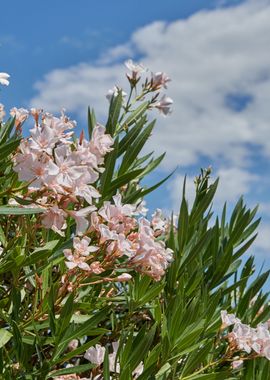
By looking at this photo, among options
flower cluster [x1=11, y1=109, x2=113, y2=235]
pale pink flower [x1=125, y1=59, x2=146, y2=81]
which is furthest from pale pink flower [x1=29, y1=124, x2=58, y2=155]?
pale pink flower [x1=125, y1=59, x2=146, y2=81]

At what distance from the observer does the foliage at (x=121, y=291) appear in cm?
174

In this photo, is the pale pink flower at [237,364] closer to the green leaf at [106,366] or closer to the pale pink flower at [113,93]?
the green leaf at [106,366]

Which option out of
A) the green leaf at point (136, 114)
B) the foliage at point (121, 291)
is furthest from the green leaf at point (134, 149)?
the green leaf at point (136, 114)

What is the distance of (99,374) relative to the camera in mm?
2049

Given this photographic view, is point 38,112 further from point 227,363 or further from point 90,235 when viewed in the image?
point 227,363

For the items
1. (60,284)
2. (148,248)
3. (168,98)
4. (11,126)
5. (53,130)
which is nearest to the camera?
(53,130)

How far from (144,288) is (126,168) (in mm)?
403

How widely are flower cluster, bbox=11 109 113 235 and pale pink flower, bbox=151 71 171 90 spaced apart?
108 centimetres

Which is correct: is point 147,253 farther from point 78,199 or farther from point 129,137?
point 129,137

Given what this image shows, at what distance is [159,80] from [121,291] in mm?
848

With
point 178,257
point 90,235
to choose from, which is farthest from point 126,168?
point 90,235

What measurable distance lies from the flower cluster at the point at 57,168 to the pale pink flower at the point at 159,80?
1083 mm

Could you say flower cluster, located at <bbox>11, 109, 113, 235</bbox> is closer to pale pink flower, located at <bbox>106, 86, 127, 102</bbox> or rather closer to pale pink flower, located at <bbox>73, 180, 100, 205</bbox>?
pale pink flower, located at <bbox>73, 180, 100, 205</bbox>

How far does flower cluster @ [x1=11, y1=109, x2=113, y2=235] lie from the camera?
150 centimetres
